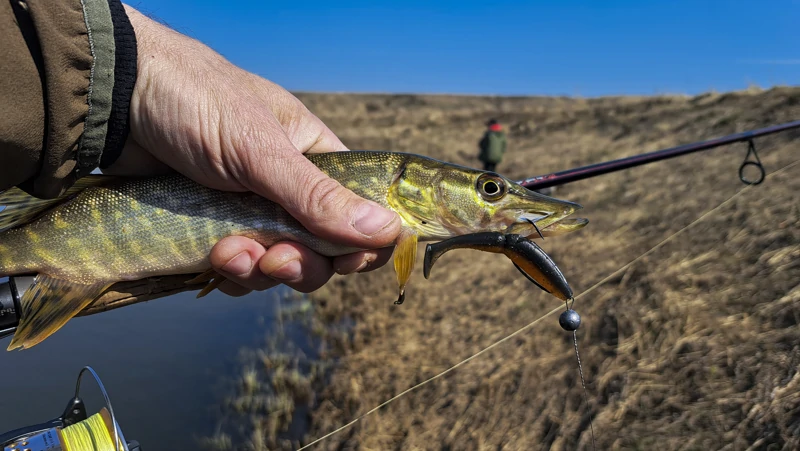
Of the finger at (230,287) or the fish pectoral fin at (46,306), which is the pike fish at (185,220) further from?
the finger at (230,287)

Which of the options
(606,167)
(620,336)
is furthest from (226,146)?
(620,336)

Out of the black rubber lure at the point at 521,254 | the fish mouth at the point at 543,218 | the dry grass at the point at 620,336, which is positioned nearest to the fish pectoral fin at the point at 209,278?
the black rubber lure at the point at 521,254

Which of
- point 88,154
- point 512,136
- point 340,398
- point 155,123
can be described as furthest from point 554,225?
point 512,136

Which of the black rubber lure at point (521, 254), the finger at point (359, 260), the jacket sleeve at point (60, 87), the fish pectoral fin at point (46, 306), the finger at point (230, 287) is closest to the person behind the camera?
the jacket sleeve at point (60, 87)

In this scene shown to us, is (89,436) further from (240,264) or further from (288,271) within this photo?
(288,271)

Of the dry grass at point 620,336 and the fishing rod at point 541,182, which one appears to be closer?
the fishing rod at point 541,182

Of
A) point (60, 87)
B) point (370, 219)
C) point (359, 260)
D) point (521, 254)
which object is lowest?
point (521, 254)
